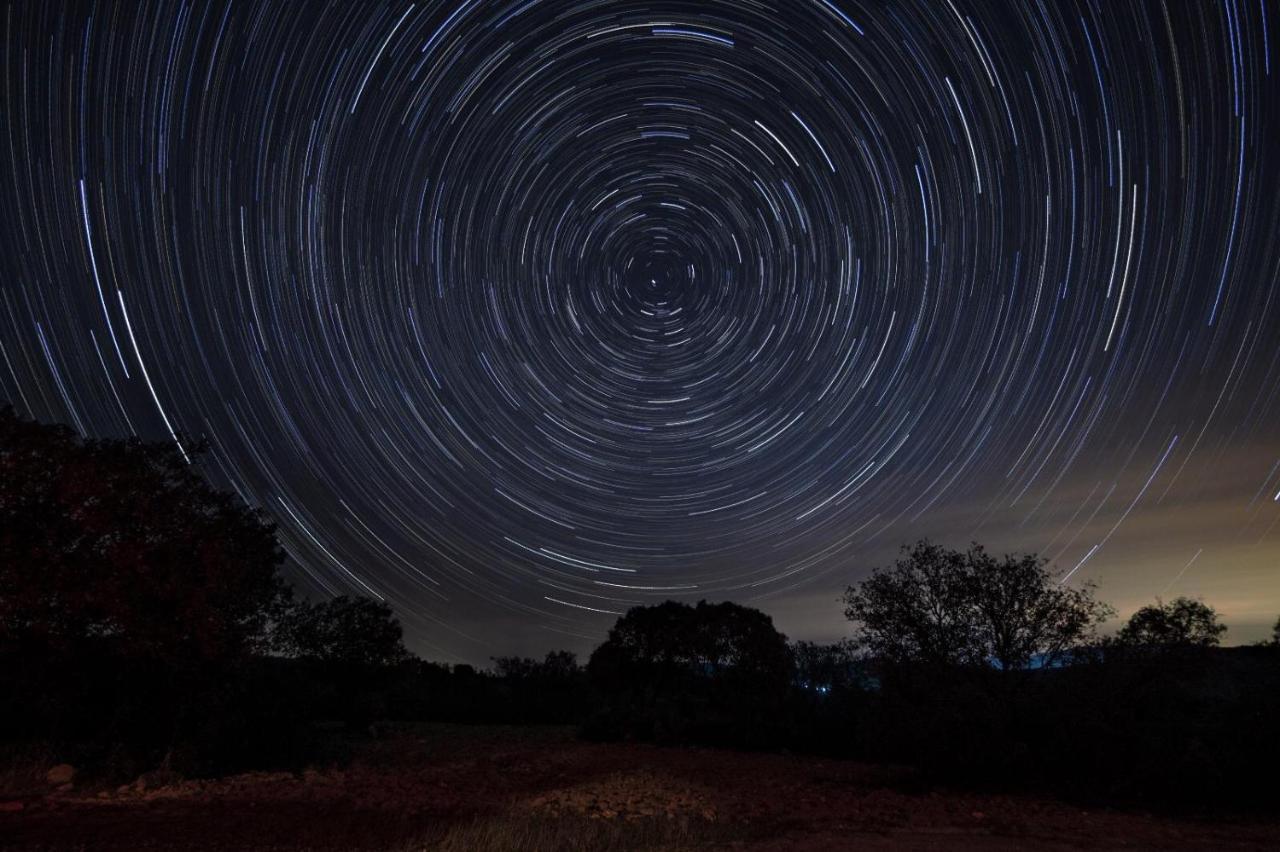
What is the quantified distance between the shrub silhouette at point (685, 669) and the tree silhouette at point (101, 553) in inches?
539

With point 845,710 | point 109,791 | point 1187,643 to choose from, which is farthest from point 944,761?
point 109,791

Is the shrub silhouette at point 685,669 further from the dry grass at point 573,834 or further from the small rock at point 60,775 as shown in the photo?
the small rock at point 60,775

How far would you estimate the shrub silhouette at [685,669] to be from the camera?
25.8 meters

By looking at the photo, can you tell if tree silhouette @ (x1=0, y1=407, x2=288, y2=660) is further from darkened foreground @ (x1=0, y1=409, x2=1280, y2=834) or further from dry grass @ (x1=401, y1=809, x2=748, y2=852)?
dry grass @ (x1=401, y1=809, x2=748, y2=852)

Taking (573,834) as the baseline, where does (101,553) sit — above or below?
above

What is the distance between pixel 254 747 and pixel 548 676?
34.3 metres

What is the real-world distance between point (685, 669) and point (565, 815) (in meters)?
28.5

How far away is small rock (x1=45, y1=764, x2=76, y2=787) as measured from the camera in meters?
13.7

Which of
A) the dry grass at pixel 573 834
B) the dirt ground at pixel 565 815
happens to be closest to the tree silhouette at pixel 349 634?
the dirt ground at pixel 565 815

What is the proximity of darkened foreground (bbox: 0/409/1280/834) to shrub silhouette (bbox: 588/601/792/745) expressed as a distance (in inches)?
205

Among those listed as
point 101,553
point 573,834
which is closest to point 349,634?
point 101,553

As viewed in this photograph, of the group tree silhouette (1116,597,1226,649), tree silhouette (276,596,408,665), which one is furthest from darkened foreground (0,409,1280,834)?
tree silhouette (276,596,408,665)

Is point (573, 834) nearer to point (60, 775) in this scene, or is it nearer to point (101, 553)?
point (60, 775)

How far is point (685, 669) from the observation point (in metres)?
39.5
